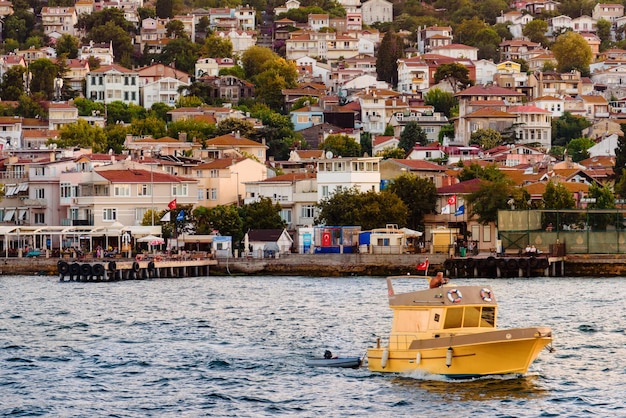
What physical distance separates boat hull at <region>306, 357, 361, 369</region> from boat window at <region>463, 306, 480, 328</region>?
4.29 metres

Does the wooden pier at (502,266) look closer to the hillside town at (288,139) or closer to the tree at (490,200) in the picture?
the hillside town at (288,139)

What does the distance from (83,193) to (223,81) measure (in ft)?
244

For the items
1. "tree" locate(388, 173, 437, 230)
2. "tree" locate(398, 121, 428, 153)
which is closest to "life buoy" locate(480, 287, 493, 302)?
"tree" locate(388, 173, 437, 230)

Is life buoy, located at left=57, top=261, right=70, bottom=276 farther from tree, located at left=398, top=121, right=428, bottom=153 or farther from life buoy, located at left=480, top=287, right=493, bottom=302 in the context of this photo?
tree, located at left=398, top=121, right=428, bottom=153

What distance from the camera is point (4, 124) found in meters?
147

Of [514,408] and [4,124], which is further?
[4,124]

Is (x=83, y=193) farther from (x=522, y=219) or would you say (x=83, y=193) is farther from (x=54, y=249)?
(x=522, y=219)

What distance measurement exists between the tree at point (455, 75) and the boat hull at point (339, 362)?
135 m

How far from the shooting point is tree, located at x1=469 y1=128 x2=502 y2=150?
142m

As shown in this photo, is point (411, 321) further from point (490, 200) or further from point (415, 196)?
point (415, 196)

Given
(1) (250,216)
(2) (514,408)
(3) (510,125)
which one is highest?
(3) (510,125)

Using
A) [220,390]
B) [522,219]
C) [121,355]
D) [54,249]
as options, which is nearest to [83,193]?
[54,249]

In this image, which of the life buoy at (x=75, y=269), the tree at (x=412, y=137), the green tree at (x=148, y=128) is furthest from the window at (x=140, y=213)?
the tree at (x=412, y=137)

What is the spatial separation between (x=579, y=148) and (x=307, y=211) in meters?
48.9
